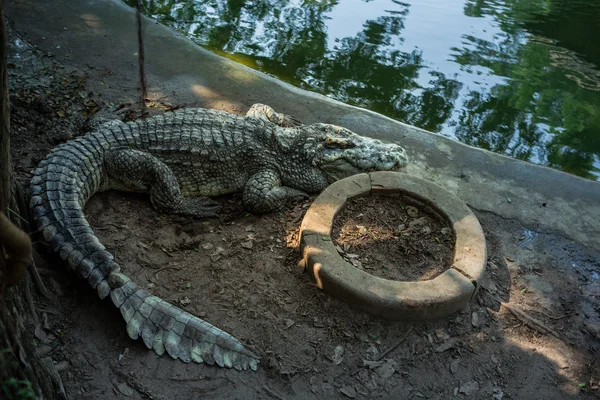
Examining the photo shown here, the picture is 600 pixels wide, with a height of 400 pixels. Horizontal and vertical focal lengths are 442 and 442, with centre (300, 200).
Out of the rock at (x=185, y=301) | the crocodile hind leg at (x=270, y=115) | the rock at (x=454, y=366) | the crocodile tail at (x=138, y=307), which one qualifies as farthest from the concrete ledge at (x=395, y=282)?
the crocodile hind leg at (x=270, y=115)

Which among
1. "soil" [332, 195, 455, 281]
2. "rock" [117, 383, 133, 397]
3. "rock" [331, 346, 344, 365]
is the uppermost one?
"rock" [117, 383, 133, 397]

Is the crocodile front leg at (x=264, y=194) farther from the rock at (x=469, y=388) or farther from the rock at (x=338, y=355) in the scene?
the rock at (x=469, y=388)

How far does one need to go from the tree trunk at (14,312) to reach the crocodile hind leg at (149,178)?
125 cm

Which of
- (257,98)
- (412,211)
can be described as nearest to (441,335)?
(412,211)

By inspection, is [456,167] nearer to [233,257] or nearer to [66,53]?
[233,257]

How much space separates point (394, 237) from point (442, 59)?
5296 millimetres

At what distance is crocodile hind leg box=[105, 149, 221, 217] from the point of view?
391 cm

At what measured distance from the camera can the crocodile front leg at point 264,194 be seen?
161 inches

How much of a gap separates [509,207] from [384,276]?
183 cm

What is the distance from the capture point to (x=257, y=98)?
18.7ft

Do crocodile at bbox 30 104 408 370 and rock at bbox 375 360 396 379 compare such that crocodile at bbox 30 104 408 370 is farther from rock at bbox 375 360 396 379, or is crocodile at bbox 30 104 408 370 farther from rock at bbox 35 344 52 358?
rock at bbox 375 360 396 379

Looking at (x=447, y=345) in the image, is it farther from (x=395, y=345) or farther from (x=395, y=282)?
(x=395, y=282)

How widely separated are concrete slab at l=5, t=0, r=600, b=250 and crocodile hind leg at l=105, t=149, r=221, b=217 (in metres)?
1.64

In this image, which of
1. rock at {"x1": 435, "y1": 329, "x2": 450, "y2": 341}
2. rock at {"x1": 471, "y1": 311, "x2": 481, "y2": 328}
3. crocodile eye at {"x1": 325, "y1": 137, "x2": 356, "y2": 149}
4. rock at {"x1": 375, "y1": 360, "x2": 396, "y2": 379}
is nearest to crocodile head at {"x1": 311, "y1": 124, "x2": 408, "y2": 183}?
crocodile eye at {"x1": 325, "y1": 137, "x2": 356, "y2": 149}
